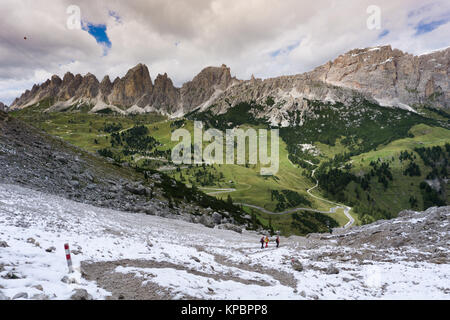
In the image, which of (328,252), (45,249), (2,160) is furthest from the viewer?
(2,160)

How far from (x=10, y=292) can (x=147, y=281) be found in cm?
539

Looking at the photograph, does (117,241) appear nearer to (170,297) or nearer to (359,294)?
(170,297)

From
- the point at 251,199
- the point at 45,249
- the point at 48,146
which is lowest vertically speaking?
the point at 251,199

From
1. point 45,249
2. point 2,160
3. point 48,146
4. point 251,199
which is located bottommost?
point 251,199

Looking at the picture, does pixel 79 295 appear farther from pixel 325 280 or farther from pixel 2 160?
pixel 2 160

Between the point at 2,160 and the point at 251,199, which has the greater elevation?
the point at 2,160

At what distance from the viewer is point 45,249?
47.1ft

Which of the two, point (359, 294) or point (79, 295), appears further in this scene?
point (359, 294)

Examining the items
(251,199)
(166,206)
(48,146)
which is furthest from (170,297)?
(251,199)

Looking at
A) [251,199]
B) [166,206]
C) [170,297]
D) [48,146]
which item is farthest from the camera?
[251,199]

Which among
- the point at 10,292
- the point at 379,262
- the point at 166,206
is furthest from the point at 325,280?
the point at 166,206

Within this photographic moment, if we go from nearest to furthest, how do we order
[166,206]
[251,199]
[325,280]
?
[325,280] → [166,206] → [251,199]

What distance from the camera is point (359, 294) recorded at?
14.5 meters

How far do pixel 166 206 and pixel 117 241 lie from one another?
49200 millimetres
